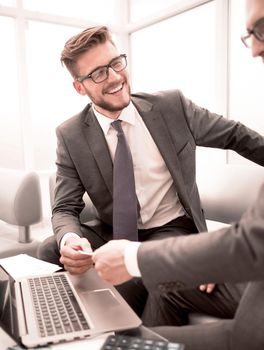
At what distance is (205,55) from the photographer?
10.0 feet

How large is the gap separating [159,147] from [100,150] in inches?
10.4

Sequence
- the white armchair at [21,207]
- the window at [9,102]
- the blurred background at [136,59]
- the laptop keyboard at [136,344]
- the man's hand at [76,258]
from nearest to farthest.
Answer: the laptop keyboard at [136,344] → the man's hand at [76,258] → the white armchair at [21,207] → the blurred background at [136,59] → the window at [9,102]

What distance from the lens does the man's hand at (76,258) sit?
1.10 metres

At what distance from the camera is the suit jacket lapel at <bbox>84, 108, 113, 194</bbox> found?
1.57 metres

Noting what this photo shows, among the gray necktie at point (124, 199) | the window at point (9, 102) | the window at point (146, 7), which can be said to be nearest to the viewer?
the gray necktie at point (124, 199)

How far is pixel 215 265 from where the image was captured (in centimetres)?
67

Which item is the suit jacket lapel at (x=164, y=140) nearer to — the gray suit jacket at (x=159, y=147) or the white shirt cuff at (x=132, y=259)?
the gray suit jacket at (x=159, y=147)

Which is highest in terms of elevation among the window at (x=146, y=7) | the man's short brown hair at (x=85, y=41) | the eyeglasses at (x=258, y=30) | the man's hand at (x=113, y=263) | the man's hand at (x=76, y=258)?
the window at (x=146, y=7)

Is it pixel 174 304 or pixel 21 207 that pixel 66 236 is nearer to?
pixel 174 304

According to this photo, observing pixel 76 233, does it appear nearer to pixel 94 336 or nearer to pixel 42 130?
pixel 94 336

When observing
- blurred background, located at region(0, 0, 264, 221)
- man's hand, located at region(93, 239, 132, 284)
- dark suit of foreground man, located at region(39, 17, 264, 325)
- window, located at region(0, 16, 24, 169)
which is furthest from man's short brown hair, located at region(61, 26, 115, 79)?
window, located at region(0, 16, 24, 169)

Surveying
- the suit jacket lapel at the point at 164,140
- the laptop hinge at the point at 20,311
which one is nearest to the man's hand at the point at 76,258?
the laptop hinge at the point at 20,311

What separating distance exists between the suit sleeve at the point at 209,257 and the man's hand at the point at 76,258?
0.39 meters

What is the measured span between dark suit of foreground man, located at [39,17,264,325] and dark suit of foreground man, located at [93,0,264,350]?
2.23 ft
